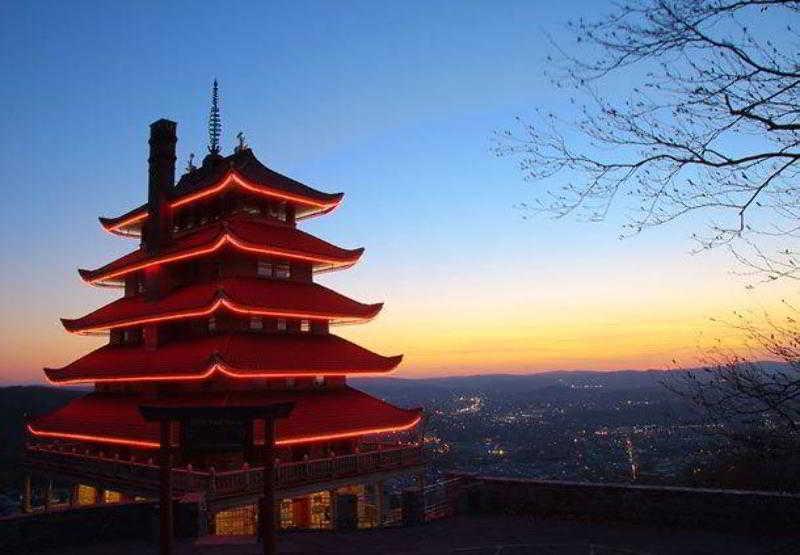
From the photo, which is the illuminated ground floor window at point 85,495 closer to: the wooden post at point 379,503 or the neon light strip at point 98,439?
the neon light strip at point 98,439

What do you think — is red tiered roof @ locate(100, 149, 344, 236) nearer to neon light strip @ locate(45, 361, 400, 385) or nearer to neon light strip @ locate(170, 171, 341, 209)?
neon light strip @ locate(170, 171, 341, 209)

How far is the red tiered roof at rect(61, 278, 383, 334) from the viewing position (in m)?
25.5

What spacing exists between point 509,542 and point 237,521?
11811mm

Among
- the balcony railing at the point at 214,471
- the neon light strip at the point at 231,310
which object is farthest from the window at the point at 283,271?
the balcony railing at the point at 214,471

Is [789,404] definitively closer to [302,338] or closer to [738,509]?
[738,509]

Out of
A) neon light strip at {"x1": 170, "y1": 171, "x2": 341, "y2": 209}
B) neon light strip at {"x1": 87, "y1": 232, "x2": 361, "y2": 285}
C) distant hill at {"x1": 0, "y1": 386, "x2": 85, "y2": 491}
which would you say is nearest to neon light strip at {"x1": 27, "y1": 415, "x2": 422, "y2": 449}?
neon light strip at {"x1": 87, "y1": 232, "x2": 361, "y2": 285}

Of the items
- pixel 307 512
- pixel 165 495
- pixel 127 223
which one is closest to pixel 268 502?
pixel 165 495

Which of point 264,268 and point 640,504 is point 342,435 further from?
point 640,504

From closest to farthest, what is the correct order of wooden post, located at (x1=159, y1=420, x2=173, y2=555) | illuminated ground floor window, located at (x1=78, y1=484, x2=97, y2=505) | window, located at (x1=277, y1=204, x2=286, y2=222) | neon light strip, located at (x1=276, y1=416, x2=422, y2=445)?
1. wooden post, located at (x1=159, y1=420, x2=173, y2=555)
2. neon light strip, located at (x1=276, y1=416, x2=422, y2=445)
3. window, located at (x1=277, y1=204, x2=286, y2=222)
4. illuminated ground floor window, located at (x1=78, y1=484, x2=97, y2=505)

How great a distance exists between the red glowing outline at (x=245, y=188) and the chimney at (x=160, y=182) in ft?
2.29

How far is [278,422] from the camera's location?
23.7m

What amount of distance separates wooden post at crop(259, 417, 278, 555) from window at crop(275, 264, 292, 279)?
571 inches

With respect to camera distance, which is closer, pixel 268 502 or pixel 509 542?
pixel 268 502

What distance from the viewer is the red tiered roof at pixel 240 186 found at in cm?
2886
